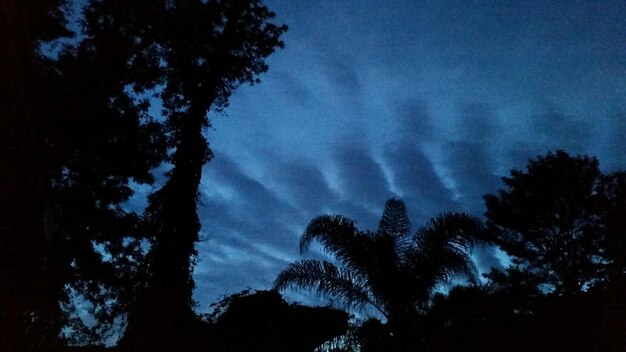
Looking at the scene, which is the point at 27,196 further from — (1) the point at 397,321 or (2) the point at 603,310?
(2) the point at 603,310

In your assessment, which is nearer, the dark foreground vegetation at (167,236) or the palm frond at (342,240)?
the dark foreground vegetation at (167,236)

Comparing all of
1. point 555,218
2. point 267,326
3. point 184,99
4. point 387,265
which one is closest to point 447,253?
point 387,265

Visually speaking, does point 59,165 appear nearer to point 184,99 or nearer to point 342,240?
point 184,99

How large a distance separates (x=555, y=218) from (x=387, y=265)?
57.4 feet

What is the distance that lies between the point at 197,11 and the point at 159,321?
9334 mm

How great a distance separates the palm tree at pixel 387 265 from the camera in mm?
12172

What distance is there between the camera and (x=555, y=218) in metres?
25.7

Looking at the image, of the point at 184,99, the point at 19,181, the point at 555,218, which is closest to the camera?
the point at 19,181

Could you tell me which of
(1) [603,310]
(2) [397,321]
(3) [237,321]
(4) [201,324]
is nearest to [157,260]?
(4) [201,324]

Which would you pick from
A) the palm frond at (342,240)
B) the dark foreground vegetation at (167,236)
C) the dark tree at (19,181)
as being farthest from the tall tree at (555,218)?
the dark tree at (19,181)

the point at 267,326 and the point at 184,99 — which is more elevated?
the point at 184,99

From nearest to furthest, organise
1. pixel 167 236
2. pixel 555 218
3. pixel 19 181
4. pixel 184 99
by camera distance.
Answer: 1. pixel 19 181
2. pixel 167 236
3. pixel 184 99
4. pixel 555 218

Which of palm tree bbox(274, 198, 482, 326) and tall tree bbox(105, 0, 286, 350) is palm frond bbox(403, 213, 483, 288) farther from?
tall tree bbox(105, 0, 286, 350)

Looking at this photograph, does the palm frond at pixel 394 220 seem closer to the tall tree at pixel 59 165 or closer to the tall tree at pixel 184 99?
the tall tree at pixel 184 99
